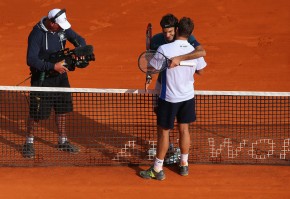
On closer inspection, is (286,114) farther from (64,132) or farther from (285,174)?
(64,132)

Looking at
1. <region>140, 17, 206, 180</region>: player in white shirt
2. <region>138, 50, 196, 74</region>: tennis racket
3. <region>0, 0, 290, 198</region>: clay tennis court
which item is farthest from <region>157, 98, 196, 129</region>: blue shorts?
<region>0, 0, 290, 198</region>: clay tennis court

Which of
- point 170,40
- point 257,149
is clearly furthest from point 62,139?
point 257,149

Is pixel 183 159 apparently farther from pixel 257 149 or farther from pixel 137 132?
pixel 137 132

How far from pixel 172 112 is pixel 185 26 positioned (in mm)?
1033

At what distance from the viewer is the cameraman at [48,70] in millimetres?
7980

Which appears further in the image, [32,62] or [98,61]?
[98,61]

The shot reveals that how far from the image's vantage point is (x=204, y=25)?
13.8m

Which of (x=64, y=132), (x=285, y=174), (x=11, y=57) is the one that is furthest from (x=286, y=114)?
(x=11, y=57)

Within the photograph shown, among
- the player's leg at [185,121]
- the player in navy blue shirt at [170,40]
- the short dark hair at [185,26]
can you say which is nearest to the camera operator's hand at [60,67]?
the player in navy blue shirt at [170,40]

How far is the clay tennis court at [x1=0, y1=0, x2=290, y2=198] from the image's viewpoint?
24.8ft

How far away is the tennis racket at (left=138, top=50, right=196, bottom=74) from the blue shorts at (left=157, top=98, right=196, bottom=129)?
43cm

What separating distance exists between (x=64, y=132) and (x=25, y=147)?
0.55 metres

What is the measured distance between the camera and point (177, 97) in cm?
732

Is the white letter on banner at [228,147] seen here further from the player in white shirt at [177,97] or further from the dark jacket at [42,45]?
the dark jacket at [42,45]
